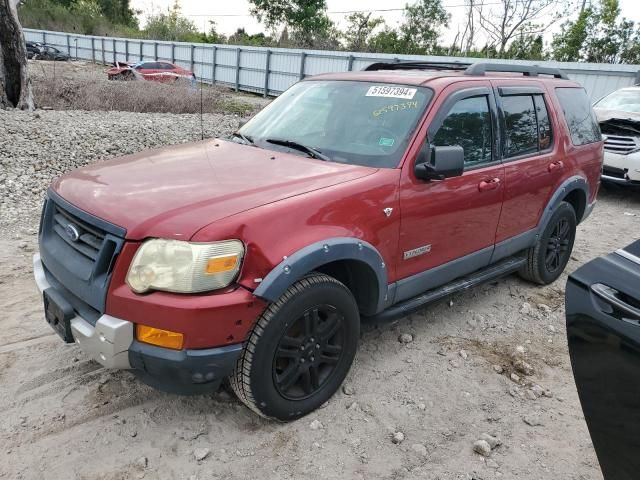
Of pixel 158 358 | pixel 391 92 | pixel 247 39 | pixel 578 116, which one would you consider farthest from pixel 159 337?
pixel 247 39

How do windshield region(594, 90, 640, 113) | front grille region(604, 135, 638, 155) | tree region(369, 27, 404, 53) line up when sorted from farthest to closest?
tree region(369, 27, 404, 53) → windshield region(594, 90, 640, 113) → front grille region(604, 135, 638, 155)

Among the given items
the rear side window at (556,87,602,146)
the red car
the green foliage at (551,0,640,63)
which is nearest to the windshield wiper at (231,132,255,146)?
the rear side window at (556,87,602,146)

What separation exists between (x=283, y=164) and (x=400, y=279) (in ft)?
3.34

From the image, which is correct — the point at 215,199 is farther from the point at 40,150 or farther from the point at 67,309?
the point at 40,150

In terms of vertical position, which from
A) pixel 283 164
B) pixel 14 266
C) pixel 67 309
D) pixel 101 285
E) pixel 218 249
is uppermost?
pixel 283 164

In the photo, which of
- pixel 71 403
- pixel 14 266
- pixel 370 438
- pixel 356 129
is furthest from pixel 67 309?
pixel 14 266

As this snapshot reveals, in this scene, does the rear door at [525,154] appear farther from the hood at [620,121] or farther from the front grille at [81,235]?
the hood at [620,121]

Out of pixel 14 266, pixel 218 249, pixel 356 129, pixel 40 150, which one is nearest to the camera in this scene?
pixel 218 249

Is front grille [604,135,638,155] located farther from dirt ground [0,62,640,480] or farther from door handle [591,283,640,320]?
door handle [591,283,640,320]

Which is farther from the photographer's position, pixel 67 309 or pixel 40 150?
pixel 40 150

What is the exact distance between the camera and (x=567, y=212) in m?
4.72

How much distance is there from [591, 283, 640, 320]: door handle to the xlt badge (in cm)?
142

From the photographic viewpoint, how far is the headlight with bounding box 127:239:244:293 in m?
2.28

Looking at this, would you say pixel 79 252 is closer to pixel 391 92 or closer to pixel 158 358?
pixel 158 358
